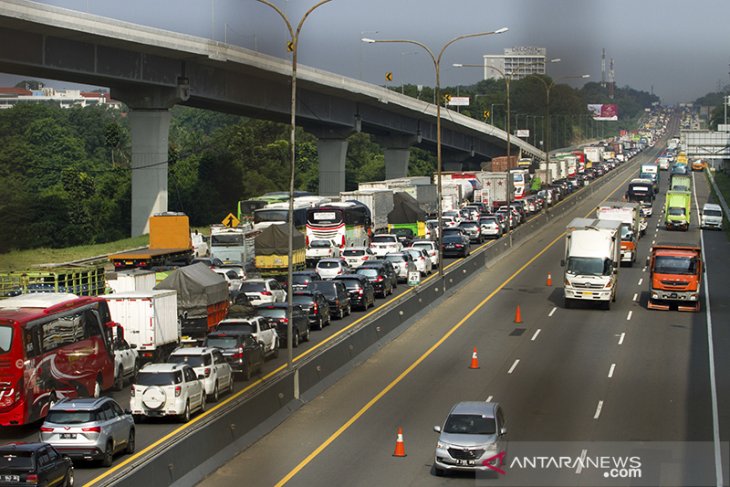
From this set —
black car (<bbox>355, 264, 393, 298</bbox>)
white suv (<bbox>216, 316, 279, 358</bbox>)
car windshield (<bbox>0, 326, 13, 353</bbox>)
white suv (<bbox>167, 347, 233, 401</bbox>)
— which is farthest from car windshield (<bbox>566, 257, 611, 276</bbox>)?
car windshield (<bbox>0, 326, 13, 353</bbox>)

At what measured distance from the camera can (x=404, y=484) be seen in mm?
25859

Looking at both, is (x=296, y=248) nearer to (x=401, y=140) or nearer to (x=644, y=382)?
(x=644, y=382)

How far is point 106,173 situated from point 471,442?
360ft

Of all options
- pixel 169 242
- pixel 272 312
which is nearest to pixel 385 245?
pixel 169 242

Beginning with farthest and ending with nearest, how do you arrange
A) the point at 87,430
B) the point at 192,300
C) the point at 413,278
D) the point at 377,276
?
the point at 413,278
the point at 377,276
the point at 192,300
the point at 87,430

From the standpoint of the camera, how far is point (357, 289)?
51969 millimetres

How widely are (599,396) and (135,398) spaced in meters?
13.4

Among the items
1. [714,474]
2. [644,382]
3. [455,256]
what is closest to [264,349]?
[644,382]

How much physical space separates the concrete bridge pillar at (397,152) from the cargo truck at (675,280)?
84590 mm

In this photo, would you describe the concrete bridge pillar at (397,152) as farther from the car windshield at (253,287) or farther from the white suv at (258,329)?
the white suv at (258,329)

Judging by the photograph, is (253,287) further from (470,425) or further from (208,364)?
(470,425)

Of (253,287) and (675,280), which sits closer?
(253,287)

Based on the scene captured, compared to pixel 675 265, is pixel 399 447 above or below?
below

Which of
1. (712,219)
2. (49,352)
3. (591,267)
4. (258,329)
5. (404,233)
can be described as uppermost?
(712,219)
